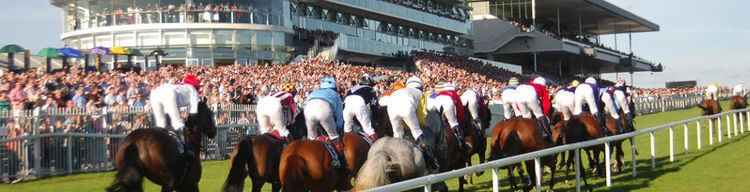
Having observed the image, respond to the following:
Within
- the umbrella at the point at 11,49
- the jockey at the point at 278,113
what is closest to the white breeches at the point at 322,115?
the jockey at the point at 278,113

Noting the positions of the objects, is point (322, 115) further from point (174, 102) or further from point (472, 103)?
point (472, 103)

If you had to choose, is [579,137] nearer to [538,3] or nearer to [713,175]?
[713,175]

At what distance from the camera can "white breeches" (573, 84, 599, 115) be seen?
46.8 ft

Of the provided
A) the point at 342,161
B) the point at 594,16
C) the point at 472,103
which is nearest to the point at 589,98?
the point at 472,103

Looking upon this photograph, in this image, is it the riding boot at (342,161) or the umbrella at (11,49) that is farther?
the umbrella at (11,49)

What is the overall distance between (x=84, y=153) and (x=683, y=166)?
10570 millimetres

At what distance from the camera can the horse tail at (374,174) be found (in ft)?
24.6

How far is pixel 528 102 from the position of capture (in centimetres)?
1270

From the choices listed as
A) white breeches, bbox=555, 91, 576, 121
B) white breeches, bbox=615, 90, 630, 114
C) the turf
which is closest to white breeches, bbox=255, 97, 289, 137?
the turf

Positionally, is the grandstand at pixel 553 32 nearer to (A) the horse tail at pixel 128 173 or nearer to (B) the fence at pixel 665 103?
(B) the fence at pixel 665 103

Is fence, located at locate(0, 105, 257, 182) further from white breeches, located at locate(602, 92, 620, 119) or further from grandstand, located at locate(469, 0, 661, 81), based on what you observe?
grandstand, located at locate(469, 0, 661, 81)

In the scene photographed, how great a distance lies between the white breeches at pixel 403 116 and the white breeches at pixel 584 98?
16.9ft

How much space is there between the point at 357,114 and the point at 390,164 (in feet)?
8.58

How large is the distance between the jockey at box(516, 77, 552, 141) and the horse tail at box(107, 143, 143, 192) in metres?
5.54
